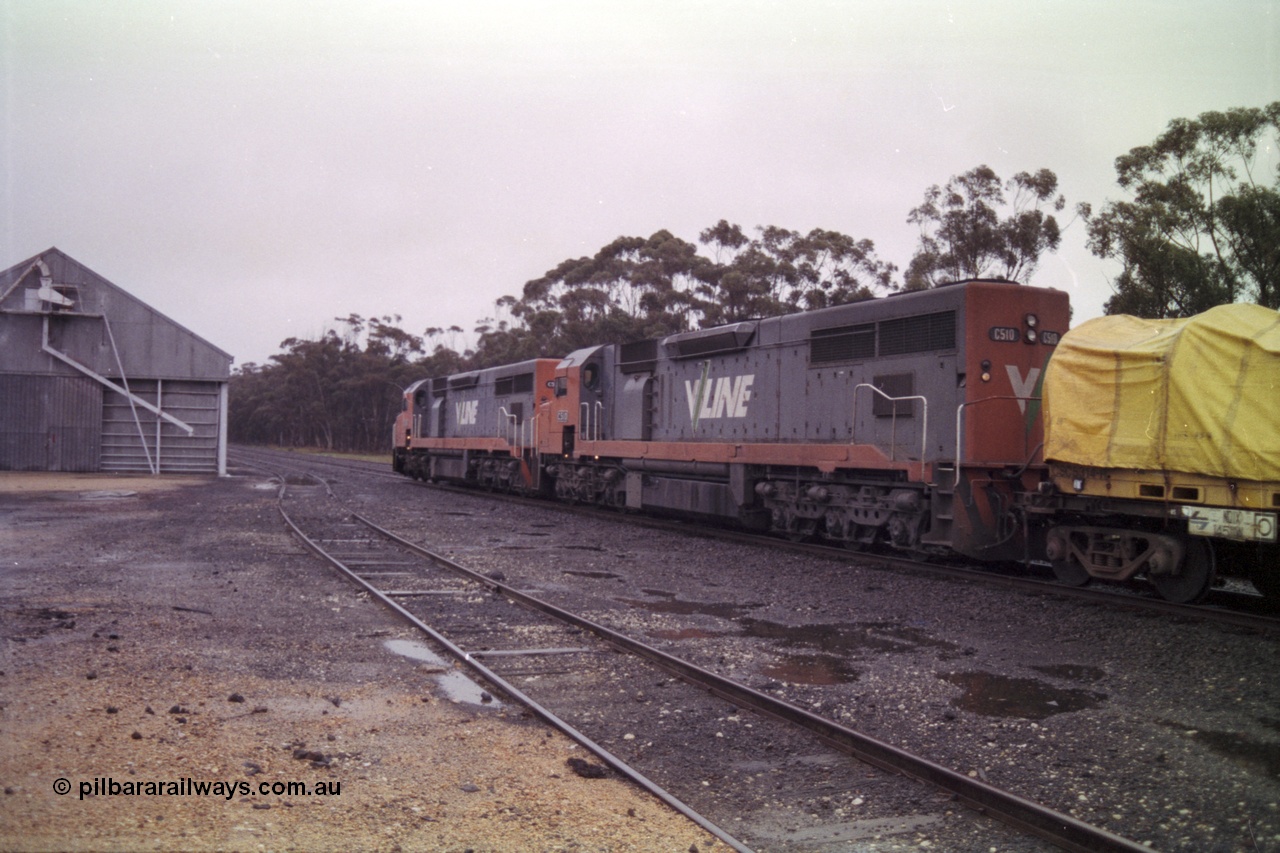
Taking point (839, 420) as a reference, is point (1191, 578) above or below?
below

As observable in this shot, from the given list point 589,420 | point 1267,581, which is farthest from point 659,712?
point 589,420

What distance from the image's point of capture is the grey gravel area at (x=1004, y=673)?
4906mm

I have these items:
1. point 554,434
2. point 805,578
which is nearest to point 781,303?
point 554,434

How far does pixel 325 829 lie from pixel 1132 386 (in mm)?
8029

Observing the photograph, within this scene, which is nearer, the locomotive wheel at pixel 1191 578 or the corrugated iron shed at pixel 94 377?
the locomotive wheel at pixel 1191 578

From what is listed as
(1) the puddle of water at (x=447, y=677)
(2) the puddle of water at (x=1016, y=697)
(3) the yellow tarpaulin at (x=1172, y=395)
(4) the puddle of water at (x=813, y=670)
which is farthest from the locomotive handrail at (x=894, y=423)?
(1) the puddle of water at (x=447, y=677)

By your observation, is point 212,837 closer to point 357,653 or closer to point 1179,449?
point 357,653

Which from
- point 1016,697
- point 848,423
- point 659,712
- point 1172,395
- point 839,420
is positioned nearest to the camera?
point 659,712

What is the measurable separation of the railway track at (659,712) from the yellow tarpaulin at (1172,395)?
4648 mm

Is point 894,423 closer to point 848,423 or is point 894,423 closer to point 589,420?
point 848,423

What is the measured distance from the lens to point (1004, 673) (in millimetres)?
7332

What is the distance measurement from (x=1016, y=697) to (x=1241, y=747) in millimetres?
1398

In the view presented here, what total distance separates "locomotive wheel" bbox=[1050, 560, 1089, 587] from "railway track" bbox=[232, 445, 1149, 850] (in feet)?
16.7

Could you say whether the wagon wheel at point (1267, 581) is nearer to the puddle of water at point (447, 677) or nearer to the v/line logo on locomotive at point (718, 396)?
the puddle of water at point (447, 677)
